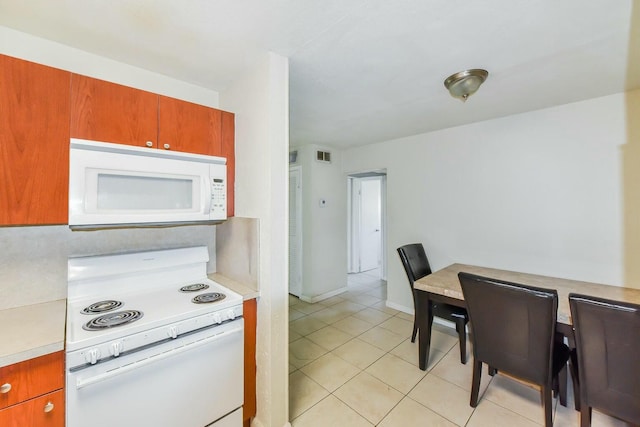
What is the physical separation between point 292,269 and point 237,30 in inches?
131

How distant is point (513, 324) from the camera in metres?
1.59

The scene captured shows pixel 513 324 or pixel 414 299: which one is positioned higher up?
pixel 513 324

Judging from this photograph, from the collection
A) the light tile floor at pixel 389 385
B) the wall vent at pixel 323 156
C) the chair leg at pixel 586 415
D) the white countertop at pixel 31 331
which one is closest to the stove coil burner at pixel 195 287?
the white countertop at pixel 31 331

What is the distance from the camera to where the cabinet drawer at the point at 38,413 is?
0.98 meters

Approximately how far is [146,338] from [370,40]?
1.88 m

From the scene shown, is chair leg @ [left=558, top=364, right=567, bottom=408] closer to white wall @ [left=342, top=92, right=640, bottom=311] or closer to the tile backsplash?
white wall @ [left=342, top=92, right=640, bottom=311]

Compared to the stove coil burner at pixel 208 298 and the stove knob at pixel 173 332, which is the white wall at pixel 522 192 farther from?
the stove knob at pixel 173 332

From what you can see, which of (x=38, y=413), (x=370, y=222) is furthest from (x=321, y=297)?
(x=38, y=413)

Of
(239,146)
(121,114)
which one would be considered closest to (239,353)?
(239,146)

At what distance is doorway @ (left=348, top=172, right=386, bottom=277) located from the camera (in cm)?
533

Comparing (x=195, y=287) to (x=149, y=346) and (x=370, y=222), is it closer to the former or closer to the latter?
(x=149, y=346)

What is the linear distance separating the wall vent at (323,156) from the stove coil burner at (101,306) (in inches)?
114

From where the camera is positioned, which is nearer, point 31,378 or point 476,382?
point 31,378

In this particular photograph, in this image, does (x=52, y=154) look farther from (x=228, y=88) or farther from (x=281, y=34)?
(x=281, y=34)
